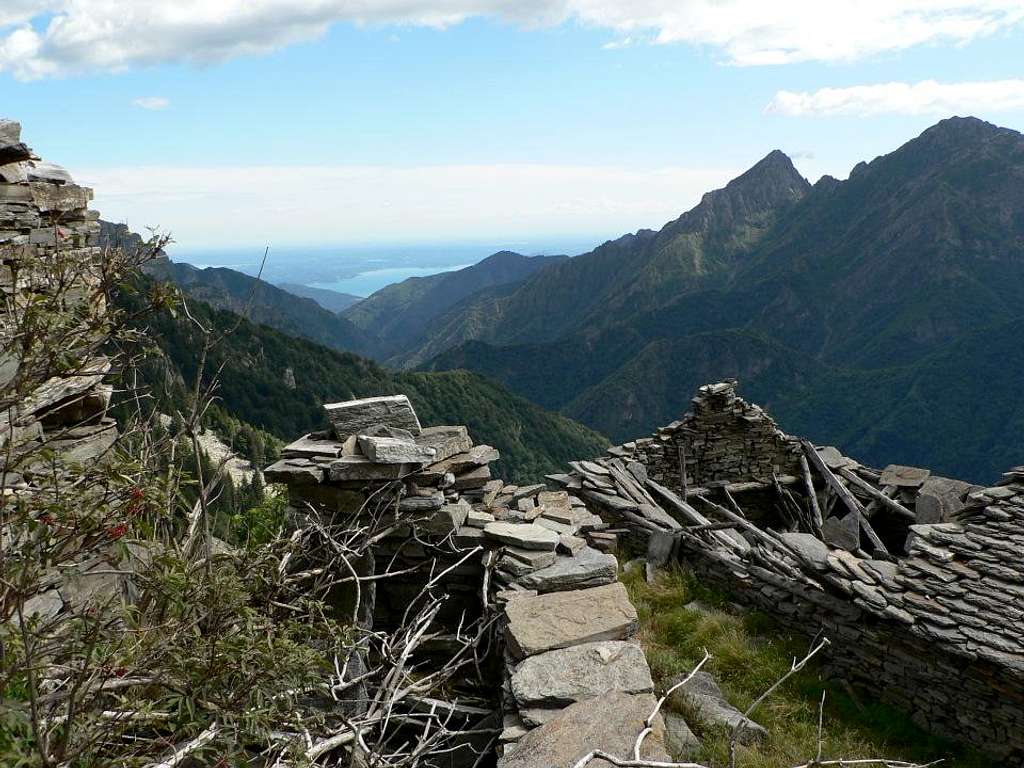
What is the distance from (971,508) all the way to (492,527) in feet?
20.5

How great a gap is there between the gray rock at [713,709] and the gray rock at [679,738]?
175 millimetres

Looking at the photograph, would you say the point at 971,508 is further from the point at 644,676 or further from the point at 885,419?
the point at 885,419

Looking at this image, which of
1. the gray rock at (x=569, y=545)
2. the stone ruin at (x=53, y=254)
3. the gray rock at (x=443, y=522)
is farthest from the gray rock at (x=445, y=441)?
the stone ruin at (x=53, y=254)

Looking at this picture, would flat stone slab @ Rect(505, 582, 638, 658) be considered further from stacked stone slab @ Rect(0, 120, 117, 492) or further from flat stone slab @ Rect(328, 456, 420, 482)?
stacked stone slab @ Rect(0, 120, 117, 492)

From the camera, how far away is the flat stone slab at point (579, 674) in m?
5.10

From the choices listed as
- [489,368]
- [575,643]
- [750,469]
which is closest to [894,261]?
[489,368]

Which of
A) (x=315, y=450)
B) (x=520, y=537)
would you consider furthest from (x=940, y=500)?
(x=315, y=450)

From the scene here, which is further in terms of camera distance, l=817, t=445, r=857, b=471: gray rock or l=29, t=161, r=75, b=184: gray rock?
l=817, t=445, r=857, b=471: gray rock

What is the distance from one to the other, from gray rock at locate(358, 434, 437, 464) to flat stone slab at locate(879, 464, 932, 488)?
1012cm

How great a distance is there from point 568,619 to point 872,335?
168687 millimetres

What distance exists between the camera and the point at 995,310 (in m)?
139

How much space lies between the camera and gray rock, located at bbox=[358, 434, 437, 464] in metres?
7.04

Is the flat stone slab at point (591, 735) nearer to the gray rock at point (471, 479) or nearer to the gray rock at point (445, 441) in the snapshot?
the gray rock at point (445, 441)

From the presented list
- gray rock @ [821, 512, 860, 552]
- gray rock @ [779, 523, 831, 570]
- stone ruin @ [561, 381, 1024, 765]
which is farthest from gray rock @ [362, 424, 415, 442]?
gray rock @ [821, 512, 860, 552]
